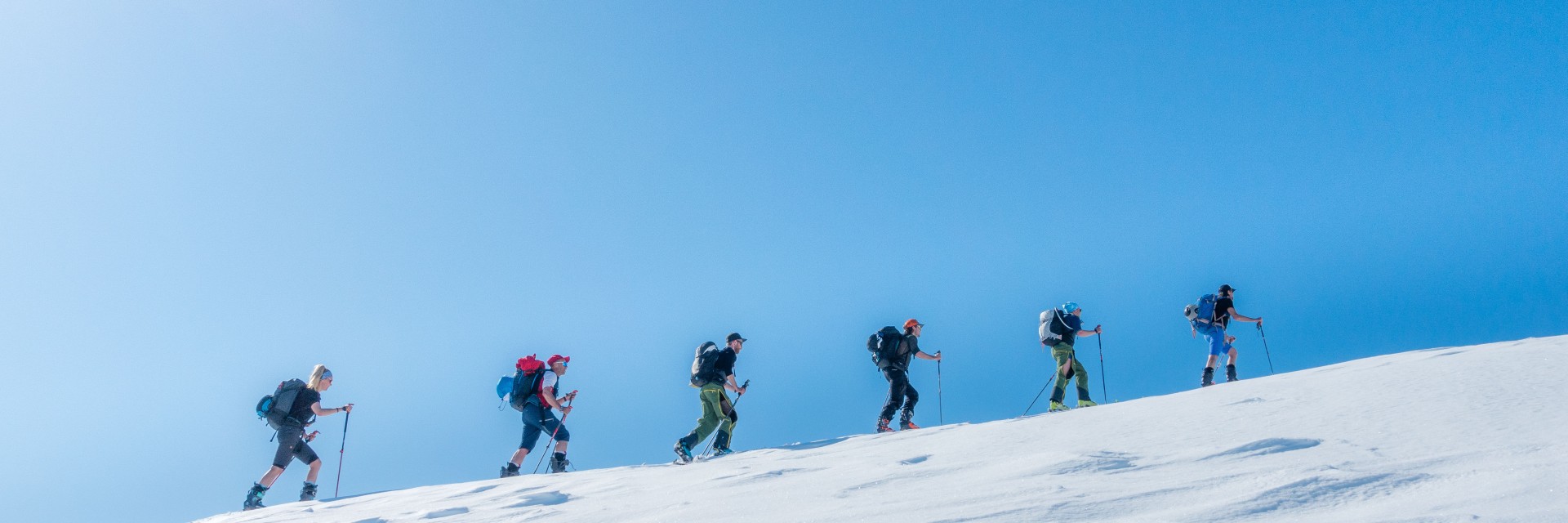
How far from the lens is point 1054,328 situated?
13.1 metres

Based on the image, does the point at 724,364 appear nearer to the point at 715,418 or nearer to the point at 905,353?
the point at 715,418

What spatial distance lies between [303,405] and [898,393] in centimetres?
850

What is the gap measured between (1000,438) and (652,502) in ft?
10.5

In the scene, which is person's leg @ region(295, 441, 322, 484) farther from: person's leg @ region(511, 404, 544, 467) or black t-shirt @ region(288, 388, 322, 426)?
person's leg @ region(511, 404, 544, 467)

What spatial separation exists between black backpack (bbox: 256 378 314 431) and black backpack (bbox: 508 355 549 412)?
8.70ft

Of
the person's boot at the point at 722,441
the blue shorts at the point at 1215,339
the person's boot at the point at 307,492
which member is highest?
the blue shorts at the point at 1215,339

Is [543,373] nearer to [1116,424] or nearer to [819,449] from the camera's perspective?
[819,449]

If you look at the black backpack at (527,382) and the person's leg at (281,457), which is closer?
the person's leg at (281,457)

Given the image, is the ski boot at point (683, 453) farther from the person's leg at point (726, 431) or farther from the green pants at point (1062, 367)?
the green pants at point (1062, 367)

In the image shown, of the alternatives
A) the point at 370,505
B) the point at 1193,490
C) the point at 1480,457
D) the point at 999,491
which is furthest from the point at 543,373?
the point at 1480,457

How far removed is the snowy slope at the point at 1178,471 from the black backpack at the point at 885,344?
4324 millimetres

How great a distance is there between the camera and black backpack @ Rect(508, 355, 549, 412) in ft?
39.0

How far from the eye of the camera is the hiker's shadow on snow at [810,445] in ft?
31.6

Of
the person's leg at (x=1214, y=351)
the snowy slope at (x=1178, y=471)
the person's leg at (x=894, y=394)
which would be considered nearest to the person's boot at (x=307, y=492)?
the snowy slope at (x=1178, y=471)
